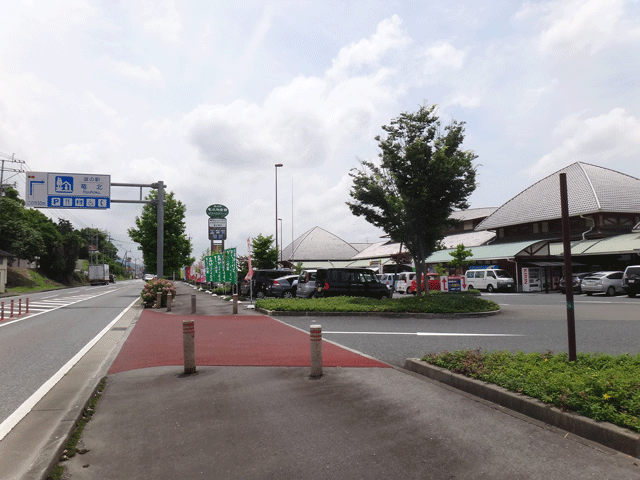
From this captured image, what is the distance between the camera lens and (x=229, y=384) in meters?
6.98

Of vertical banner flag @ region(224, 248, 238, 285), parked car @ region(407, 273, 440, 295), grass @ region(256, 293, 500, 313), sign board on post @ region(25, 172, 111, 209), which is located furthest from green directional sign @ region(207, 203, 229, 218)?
grass @ region(256, 293, 500, 313)

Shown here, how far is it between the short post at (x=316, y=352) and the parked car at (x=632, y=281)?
25609mm

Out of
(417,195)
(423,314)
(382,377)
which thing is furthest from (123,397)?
(417,195)

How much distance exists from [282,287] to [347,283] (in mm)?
6295

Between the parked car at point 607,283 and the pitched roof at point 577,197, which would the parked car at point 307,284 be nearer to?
the parked car at point 607,283

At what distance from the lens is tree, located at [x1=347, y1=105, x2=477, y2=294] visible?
19.9 m

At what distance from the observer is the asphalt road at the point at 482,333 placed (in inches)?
393

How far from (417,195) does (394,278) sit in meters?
16.0

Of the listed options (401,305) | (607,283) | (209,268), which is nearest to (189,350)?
(401,305)

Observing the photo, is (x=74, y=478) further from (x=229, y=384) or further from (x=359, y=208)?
(x=359, y=208)

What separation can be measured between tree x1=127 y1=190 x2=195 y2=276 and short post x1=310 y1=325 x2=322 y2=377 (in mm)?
34796

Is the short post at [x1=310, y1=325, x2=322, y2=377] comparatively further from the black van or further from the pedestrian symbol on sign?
the pedestrian symbol on sign

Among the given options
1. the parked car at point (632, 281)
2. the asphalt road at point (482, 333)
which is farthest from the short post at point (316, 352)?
the parked car at point (632, 281)

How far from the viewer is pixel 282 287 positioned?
27.2m
